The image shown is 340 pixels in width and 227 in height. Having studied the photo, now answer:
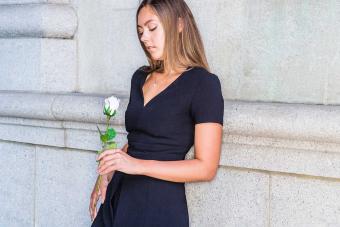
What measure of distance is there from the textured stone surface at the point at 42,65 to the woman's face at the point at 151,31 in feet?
5.70

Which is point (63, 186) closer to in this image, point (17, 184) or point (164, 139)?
point (17, 184)

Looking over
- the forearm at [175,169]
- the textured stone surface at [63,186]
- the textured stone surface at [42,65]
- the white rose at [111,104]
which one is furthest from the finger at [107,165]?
the textured stone surface at [42,65]

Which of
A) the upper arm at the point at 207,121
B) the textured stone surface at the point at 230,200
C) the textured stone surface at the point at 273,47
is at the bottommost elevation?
the textured stone surface at the point at 230,200

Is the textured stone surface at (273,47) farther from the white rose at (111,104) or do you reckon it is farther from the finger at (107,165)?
the finger at (107,165)

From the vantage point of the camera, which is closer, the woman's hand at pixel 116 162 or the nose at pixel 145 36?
the woman's hand at pixel 116 162

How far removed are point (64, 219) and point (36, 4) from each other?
153 centimetres

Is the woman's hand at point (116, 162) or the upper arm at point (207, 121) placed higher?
the upper arm at point (207, 121)

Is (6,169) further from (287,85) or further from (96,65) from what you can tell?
(287,85)

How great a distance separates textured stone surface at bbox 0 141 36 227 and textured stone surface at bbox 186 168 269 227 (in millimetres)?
1638

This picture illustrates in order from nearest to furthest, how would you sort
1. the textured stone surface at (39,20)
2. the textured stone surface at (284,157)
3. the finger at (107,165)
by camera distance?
1. the finger at (107,165)
2. the textured stone surface at (284,157)
3. the textured stone surface at (39,20)

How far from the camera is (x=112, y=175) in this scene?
3893 millimetres

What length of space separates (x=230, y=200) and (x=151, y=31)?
1.02 metres

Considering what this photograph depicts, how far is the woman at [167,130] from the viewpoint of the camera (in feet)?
11.2

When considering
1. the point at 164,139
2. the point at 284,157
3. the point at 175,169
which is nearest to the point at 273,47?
the point at 284,157
